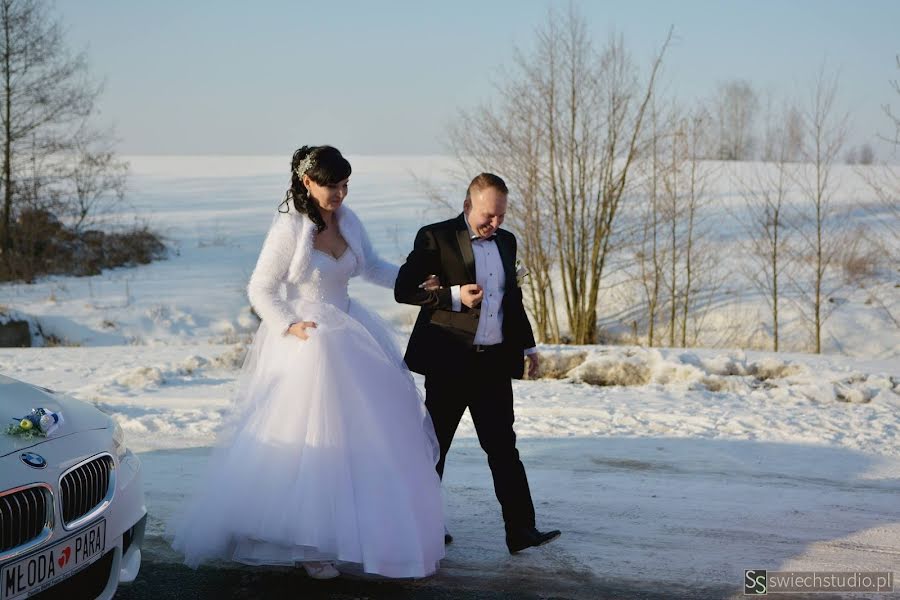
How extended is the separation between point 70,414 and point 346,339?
1340mm

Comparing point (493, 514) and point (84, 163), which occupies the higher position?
point (84, 163)

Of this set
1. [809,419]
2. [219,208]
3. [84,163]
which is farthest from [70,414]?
[219,208]

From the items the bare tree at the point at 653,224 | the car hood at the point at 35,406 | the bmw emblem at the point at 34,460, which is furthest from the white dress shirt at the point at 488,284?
the bare tree at the point at 653,224

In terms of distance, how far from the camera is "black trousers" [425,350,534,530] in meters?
4.88

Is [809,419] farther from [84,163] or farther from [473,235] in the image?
[84,163]

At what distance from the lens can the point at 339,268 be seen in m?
4.93

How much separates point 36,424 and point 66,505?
0.40m

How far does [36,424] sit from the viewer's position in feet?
12.5

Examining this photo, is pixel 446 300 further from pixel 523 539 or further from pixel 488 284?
pixel 523 539

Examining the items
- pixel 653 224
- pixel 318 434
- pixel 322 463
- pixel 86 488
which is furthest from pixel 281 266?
pixel 653 224

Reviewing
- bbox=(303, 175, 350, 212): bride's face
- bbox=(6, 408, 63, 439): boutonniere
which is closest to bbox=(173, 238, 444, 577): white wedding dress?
bbox=(303, 175, 350, 212): bride's face

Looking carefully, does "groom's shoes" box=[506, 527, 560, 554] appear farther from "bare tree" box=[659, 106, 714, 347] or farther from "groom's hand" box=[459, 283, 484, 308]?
"bare tree" box=[659, 106, 714, 347]

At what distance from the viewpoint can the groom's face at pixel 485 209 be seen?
471 cm

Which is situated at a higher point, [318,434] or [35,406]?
[35,406]
